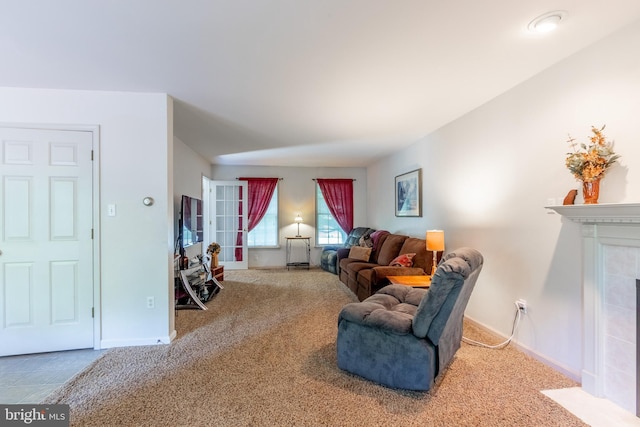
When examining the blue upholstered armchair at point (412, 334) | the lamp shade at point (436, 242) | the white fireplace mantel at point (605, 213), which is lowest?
the blue upholstered armchair at point (412, 334)

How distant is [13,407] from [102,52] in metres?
2.42

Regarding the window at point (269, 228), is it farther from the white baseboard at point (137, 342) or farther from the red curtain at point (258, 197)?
the white baseboard at point (137, 342)

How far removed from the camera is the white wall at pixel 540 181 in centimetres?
187

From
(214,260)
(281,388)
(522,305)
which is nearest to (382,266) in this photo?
(522,305)

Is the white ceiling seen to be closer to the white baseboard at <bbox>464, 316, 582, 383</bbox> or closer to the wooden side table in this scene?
the wooden side table

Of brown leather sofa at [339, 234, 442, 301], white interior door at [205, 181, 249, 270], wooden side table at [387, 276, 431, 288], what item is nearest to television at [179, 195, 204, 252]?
white interior door at [205, 181, 249, 270]

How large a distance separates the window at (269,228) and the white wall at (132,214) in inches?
153

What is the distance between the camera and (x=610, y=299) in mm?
1869

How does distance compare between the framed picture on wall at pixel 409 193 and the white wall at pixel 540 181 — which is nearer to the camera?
the white wall at pixel 540 181

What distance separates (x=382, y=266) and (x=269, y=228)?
329 centimetres

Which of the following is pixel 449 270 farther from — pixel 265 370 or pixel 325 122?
pixel 325 122

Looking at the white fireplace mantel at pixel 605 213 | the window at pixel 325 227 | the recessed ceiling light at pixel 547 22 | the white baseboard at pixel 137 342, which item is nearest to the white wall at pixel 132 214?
the white baseboard at pixel 137 342

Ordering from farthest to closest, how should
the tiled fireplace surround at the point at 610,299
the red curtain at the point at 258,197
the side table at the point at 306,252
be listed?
the side table at the point at 306,252 → the red curtain at the point at 258,197 → the tiled fireplace surround at the point at 610,299

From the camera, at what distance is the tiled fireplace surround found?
1753 mm
